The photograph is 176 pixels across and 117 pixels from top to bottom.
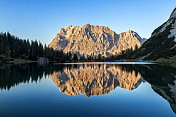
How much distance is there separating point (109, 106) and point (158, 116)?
516cm

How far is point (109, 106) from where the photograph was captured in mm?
15891

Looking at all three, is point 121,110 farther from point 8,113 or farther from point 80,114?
point 8,113

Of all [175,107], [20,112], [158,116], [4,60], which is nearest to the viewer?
[158,116]

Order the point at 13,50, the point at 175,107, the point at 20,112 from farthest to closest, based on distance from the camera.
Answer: the point at 13,50
the point at 175,107
the point at 20,112

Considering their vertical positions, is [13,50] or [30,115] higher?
[13,50]

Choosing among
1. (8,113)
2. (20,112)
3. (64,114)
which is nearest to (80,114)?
(64,114)

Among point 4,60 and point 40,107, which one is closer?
point 40,107

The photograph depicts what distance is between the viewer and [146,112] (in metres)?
13.9

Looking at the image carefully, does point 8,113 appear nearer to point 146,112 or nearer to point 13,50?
point 146,112

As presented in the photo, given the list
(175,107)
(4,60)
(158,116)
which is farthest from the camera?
(4,60)

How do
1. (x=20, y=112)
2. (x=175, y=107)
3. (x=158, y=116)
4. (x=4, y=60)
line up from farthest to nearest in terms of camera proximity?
(x=4, y=60)
(x=175, y=107)
(x=20, y=112)
(x=158, y=116)

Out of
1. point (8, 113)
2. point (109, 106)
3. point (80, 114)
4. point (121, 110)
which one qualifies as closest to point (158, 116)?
point (121, 110)

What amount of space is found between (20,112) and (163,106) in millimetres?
15809

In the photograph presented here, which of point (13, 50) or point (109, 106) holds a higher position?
point (13, 50)
